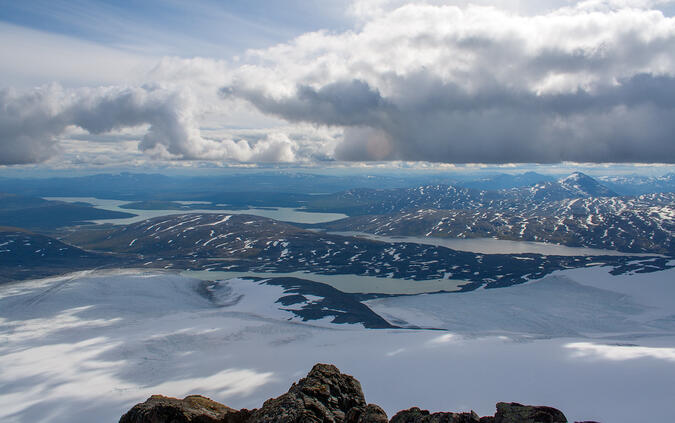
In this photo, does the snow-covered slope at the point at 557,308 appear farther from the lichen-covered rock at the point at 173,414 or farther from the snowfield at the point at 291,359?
the lichen-covered rock at the point at 173,414

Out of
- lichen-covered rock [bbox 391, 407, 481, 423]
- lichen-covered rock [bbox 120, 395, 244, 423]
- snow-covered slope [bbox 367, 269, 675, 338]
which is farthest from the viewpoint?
snow-covered slope [bbox 367, 269, 675, 338]

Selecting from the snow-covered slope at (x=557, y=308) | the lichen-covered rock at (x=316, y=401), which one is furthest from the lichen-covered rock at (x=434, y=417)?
the snow-covered slope at (x=557, y=308)

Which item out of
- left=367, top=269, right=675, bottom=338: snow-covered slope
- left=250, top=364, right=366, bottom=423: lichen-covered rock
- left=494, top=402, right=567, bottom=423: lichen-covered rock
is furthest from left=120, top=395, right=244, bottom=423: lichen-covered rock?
left=367, top=269, right=675, bottom=338: snow-covered slope

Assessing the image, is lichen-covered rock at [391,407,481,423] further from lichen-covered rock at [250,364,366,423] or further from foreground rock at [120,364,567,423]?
lichen-covered rock at [250,364,366,423]

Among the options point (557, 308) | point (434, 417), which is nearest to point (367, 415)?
point (434, 417)

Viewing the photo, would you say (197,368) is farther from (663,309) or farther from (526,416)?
(663,309)

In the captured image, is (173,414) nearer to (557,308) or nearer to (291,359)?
(291,359)
